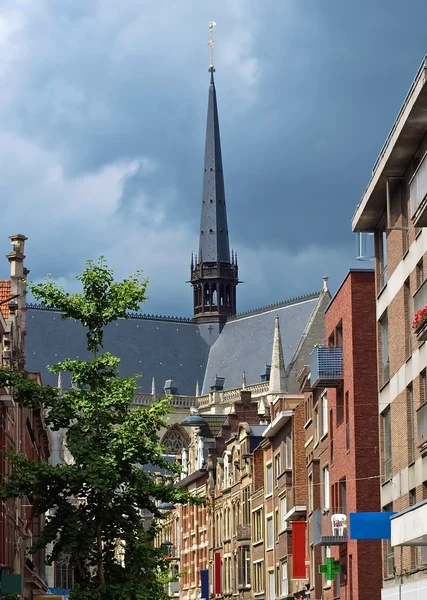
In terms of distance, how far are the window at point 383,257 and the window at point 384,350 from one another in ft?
3.06

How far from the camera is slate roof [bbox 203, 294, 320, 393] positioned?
468 ft

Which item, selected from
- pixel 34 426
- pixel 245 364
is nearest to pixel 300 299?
pixel 245 364

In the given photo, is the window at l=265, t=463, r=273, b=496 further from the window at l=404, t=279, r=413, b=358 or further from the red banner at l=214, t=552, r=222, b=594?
the window at l=404, t=279, r=413, b=358

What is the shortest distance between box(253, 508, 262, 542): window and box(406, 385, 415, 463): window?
3564 cm

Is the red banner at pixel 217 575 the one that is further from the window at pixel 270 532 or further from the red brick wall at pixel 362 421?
the red brick wall at pixel 362 421

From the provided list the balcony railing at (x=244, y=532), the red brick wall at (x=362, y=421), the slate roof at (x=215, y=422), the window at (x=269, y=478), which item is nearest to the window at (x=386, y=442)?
the red brick wall at (x=362, y=421)

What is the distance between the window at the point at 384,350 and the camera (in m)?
37.9

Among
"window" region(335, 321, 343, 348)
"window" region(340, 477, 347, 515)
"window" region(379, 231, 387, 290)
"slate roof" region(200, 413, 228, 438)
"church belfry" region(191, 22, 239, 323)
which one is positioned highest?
"church belfry" region(191, 22, 239, 323)

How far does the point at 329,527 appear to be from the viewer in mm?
47750

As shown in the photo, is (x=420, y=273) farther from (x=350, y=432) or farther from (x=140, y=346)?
(x=140, y=346)

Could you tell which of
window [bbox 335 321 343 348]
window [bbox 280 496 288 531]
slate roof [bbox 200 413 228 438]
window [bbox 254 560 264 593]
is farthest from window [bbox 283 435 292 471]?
slate roof [bbox 200 413 228 438]

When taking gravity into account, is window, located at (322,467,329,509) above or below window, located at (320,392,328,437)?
below

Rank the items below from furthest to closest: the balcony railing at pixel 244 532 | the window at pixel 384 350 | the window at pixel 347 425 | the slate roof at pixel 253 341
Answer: the slate roof at pixel 253 341 < the balcony railing at pixel 244 532 < the window at pixel 347 425 < the window at pixel 384 350

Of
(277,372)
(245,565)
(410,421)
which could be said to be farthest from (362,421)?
(277,372)
